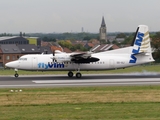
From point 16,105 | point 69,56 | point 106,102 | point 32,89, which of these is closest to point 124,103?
point 106,102

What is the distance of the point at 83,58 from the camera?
39781 mm

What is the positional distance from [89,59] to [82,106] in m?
19.8

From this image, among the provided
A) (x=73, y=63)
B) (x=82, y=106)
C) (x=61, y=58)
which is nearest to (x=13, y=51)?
(x=73, y=63)

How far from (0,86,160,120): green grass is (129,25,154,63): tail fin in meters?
14.7

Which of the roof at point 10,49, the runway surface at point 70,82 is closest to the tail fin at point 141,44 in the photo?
the runway surface at point 70,82

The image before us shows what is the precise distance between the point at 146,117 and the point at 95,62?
23.8 m

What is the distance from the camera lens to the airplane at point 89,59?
39750 mm

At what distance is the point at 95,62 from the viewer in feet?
133

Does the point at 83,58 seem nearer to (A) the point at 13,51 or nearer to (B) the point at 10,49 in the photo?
(A) the point at 13,51

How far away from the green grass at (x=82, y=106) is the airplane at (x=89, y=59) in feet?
46.5

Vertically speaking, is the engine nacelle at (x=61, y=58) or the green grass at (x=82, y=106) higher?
the engine nacelle at (x=61, y=58)

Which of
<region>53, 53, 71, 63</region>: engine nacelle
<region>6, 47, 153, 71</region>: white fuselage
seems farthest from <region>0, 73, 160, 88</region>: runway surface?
<region>53, 53, 71, 63</region>: engine nacelle

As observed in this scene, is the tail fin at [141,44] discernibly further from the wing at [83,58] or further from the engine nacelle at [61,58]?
the engine nacelle at [61,58]

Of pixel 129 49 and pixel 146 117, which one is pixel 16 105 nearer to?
pixel 146 117
